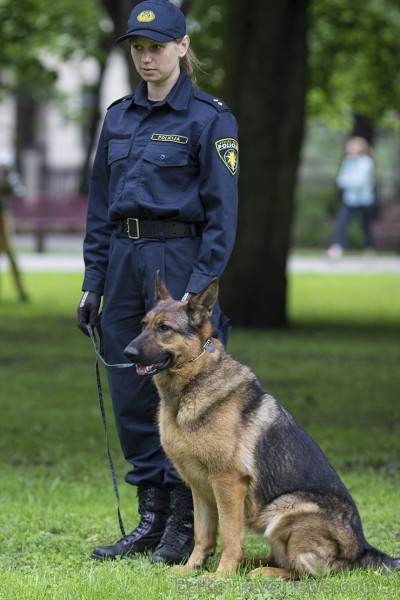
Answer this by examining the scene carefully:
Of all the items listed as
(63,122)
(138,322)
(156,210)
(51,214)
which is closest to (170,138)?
(156,210)

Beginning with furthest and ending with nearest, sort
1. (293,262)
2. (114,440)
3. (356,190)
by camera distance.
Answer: (293,262) < (356,190) < (114,440)

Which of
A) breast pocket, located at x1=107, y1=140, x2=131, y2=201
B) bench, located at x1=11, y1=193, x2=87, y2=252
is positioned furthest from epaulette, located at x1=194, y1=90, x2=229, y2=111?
bench, located at x1=11, y1=193, x2=87, y2=252

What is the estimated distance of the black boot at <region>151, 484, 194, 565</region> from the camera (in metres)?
6.20

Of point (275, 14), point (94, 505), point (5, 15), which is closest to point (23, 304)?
point (5, 15)

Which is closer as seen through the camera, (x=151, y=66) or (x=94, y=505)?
(x=151, y=66)

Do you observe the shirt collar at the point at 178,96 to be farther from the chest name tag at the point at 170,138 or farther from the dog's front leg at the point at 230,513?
the dog's front leg at the point at 230,513

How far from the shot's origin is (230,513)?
18.8 ft

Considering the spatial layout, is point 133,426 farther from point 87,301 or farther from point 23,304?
point 23,304

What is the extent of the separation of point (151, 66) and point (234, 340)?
10.3 meters

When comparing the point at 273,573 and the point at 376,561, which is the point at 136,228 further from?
the point at 376,561

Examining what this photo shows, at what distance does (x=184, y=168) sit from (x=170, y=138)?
0.50ft

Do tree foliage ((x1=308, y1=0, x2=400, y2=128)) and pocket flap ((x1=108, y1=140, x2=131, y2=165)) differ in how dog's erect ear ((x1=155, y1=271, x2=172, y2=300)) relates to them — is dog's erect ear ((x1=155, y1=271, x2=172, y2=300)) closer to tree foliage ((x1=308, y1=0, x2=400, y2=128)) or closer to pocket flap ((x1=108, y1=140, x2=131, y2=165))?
pocket flap ((x1=108, y1=140, x2=131, y2=165))

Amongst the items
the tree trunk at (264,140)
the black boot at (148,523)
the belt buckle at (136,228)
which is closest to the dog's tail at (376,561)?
the black boot at (148,523)

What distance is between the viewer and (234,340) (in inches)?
634
